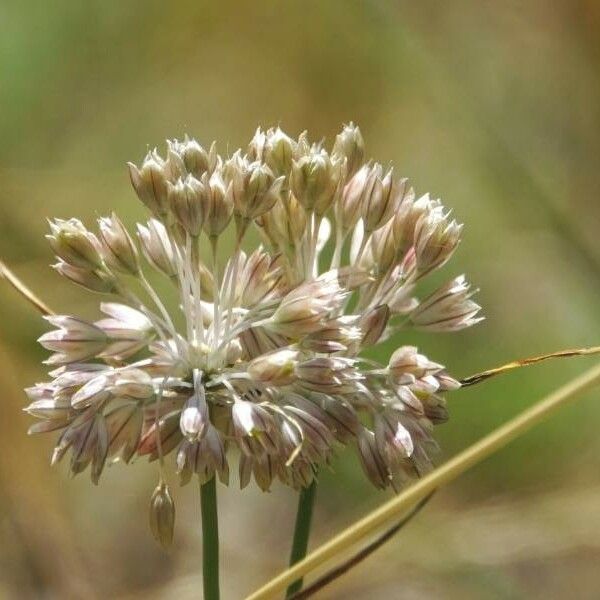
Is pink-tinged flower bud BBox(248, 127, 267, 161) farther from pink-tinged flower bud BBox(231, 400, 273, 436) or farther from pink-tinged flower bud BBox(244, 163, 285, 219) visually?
pink-tinged flower bud BBox(231, 400, 273, 436)

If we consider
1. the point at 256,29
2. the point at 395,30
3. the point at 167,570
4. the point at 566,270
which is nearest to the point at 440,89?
the point at 395,30

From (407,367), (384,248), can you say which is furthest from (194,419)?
(384,248)

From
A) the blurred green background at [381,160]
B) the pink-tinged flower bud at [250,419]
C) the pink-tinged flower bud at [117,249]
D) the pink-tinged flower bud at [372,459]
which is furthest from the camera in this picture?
the blurred green background at [381,160]

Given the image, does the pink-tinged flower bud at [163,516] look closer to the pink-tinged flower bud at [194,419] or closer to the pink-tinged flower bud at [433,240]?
the pink-tinged flower bud at [194,419]

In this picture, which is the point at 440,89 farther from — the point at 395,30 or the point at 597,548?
the point at 597,548

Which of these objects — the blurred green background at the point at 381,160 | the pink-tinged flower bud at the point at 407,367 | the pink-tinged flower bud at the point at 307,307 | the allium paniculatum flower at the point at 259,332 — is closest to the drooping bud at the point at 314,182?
the allium paniculatum flower at the point at 259,332

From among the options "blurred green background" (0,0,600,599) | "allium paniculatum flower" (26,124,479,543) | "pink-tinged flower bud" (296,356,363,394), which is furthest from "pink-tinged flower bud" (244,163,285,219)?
"blurred green background" (0,0,600,599)
